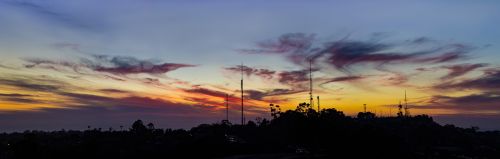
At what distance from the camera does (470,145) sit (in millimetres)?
176375

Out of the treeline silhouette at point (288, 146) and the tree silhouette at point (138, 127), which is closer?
the treeline silhouette at point (288, 146)

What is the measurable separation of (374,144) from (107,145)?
68.9 m

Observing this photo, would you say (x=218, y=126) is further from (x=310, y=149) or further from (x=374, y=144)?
(x=374, y=144)

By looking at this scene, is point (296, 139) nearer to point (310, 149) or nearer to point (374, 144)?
point (310, 149)

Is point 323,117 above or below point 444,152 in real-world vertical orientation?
above

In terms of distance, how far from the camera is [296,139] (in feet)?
370

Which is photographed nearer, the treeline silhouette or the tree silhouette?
the treeline silhouette

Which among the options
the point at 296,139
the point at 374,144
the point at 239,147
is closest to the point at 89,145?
the point at 239,147

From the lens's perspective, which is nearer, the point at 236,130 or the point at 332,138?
the point at 332,138

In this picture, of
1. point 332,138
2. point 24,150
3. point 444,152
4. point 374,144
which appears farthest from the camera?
point 444,152

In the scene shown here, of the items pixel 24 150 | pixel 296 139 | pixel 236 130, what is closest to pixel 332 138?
pixel 296 139

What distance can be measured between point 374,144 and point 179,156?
42.3m

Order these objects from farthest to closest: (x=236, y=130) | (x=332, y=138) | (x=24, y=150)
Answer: (x=236, y=130) < (x=24, y=150) < (x=332, y=138)

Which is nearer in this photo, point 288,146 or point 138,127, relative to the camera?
point 288,146
